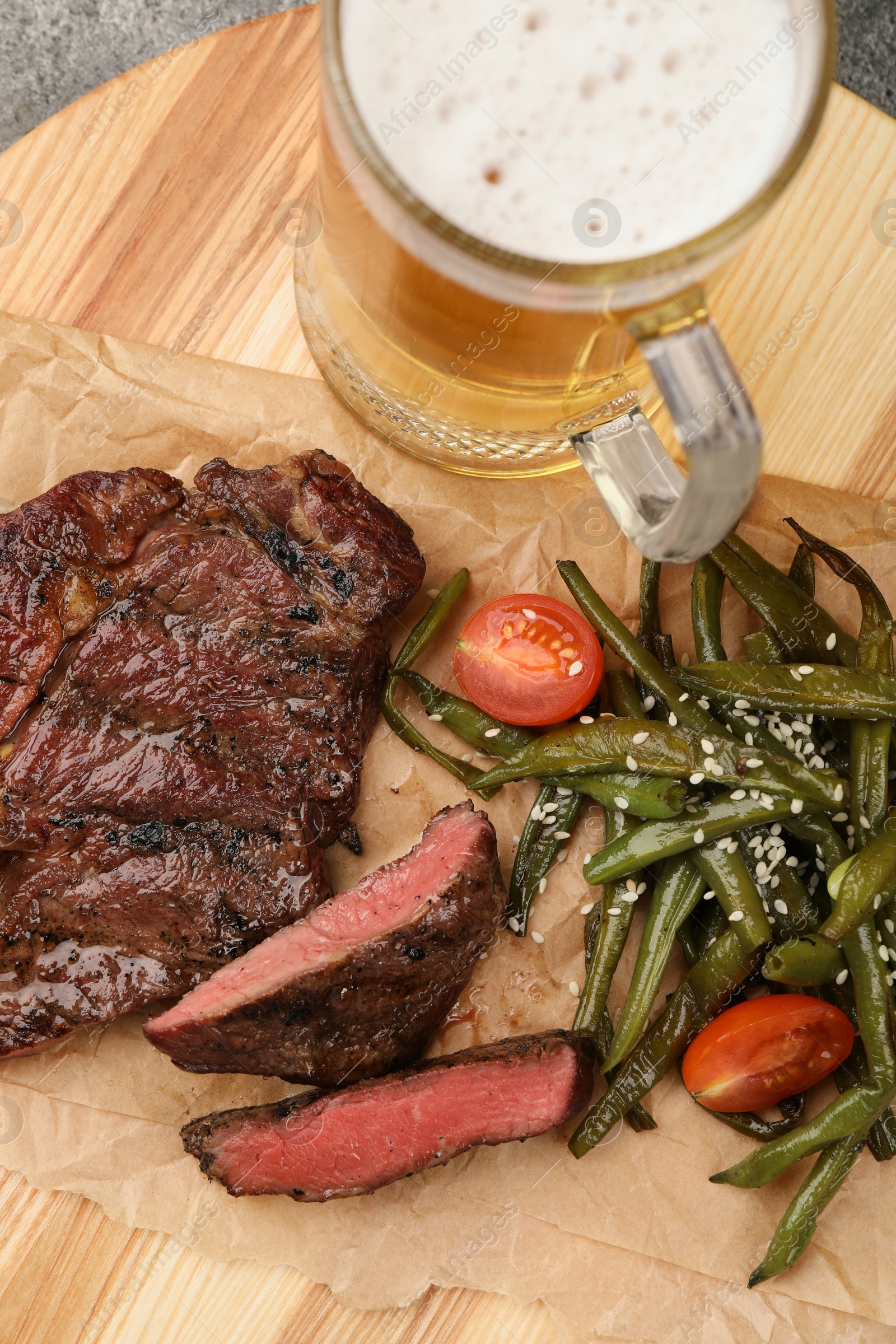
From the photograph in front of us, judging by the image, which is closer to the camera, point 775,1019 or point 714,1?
point 714,1

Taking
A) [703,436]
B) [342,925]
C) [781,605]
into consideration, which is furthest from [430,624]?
[703,436]

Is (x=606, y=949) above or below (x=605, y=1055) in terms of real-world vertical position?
above

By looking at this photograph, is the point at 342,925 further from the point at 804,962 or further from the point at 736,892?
the point at 804,962

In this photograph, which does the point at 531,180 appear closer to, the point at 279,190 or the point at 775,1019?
the point at 279,190

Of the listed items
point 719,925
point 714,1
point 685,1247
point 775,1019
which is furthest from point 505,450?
point 685,1247

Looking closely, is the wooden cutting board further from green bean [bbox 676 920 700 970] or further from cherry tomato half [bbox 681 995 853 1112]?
green bean [bbox 676 920 700 970]
